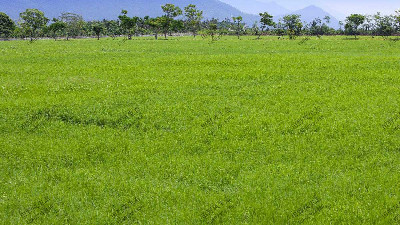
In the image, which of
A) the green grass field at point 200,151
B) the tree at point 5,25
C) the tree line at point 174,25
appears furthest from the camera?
the tree at point 5,25

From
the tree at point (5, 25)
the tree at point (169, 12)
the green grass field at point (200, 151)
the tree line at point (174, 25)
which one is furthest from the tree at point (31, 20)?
the green grass field at point (200, 151)

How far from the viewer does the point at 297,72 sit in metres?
25.5

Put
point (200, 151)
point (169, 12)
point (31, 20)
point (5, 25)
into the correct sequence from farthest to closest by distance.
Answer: point (5, 25) → point (169, 12) → point (31, 20) → point (200, 151)

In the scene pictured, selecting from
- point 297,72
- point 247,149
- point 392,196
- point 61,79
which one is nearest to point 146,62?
point 61,79

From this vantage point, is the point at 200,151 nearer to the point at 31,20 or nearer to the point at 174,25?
the point at 174,25

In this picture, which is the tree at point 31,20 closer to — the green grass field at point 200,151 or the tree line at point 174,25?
the tree line at point 174,25

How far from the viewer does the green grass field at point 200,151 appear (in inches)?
341

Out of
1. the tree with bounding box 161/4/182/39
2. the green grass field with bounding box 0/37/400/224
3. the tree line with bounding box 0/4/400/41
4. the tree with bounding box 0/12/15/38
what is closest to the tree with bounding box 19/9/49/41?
the tree line with bounding box 0/4/400/41

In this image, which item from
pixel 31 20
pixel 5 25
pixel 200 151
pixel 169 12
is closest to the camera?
pixel 200 151

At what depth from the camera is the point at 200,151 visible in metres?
12.2

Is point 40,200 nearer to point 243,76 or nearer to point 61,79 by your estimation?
point 61,79

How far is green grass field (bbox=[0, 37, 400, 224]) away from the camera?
8672 millimetres

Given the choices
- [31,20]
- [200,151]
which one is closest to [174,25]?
[31,20]

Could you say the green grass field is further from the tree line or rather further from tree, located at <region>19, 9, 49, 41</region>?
tree, located at <region>19, 9, 49, 41</region>
